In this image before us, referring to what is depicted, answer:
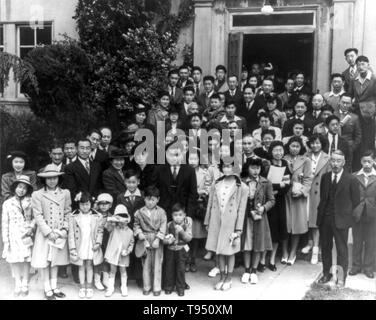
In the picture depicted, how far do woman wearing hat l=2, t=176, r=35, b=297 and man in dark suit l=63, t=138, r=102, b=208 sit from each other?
2.12 ft

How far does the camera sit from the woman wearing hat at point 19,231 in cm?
541

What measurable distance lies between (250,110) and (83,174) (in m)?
3.10

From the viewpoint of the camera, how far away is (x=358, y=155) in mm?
7719

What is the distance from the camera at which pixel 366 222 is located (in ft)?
20.1

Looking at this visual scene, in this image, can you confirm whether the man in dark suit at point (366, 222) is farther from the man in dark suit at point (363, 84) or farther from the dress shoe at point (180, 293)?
the dress shoe at point (180, 293)

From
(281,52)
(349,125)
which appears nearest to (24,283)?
(349,125)

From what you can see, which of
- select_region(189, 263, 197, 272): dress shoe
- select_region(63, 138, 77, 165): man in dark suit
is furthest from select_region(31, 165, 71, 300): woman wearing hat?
select_region(189, 263, 197, 272): dress shoe

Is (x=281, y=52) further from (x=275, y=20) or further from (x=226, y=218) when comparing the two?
(x=226, y=218)

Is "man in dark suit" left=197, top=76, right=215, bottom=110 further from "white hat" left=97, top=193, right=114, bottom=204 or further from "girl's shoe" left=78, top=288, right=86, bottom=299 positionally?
"girl's shoe" left=78, top=288, right=86, bottom=299

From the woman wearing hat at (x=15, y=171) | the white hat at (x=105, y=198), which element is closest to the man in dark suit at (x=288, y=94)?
the white hat at (x=105, y=198)

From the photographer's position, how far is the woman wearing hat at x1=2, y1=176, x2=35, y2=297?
541cm

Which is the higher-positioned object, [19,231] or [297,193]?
[297,193]
